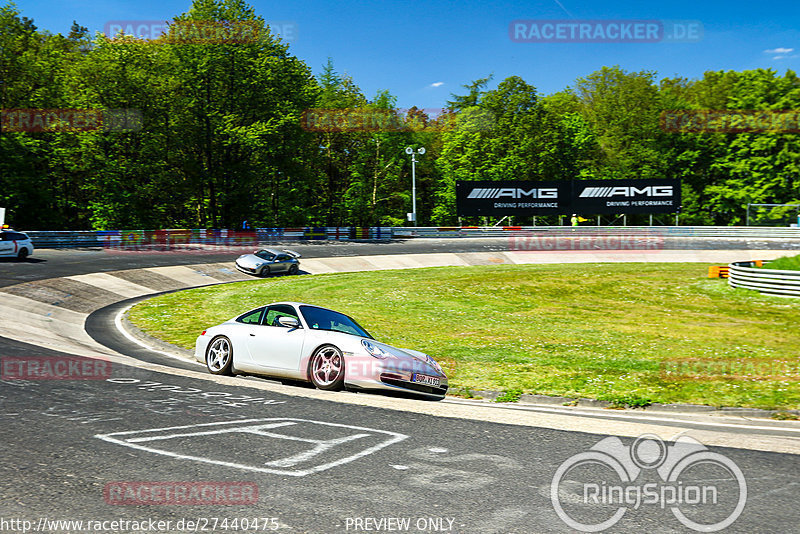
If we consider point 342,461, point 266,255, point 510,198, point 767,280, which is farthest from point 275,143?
point 342,461

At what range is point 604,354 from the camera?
14164 millimetres

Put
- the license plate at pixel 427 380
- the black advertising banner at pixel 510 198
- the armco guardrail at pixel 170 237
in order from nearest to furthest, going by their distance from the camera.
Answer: the license plate at pixel 427 380 → the armco guardrail at pixel 170 237 → the black advertising banner at pixel 510 198

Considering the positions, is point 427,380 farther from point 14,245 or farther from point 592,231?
point 592,231

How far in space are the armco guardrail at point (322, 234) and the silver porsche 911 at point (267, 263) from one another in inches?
447

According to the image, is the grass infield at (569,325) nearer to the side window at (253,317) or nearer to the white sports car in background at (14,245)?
the side window at (253,317)

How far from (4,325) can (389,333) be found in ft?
32.8

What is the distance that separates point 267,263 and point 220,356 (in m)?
20.7

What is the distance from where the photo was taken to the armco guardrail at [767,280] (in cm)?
2303

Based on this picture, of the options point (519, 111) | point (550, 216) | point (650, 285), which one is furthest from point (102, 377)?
point (519, 111)

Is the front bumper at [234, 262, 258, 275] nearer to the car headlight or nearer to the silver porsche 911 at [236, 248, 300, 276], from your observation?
the silver porsche 911 at [236, 248, 300, 276]

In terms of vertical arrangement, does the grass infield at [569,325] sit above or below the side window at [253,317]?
below

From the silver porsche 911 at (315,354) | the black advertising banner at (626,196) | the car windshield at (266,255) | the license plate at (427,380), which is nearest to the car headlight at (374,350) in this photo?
the silver porsche 911 at (315,354)

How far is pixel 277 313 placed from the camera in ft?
37.3

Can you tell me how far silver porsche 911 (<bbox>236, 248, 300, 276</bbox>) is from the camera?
3194 cm
